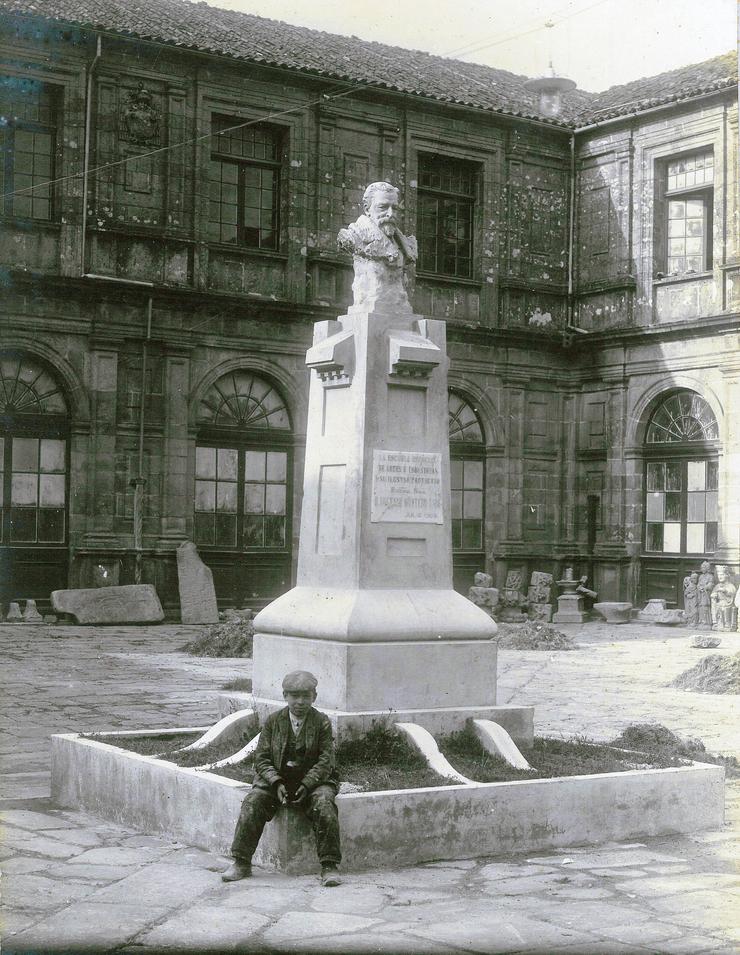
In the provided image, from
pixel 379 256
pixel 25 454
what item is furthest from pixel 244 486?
pixel 379 256

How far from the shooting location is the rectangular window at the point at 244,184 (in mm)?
21062

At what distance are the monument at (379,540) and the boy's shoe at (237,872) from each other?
1.37m

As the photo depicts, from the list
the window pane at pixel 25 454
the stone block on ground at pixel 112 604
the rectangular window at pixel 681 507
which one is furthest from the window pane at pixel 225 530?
the rectangular window at pixel 681 507

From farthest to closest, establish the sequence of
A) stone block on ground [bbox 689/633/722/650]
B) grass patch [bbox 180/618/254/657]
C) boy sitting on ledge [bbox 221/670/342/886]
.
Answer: stone block on ground [bbox 689/633/722/650] → grass patch [bbox 180/618/254/657] → boy sitting on ledge [bbox 221/670/342/886]

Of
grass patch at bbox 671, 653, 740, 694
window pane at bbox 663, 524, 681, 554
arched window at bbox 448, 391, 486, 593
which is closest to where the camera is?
grass patch at bbox 671, 653, 740, 694

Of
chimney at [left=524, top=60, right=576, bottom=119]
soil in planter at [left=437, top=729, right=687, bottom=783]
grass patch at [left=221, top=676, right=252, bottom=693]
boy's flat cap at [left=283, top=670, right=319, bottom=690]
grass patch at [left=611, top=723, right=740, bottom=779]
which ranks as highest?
chimney at [left=524, top=60, right=576, bottom=119]

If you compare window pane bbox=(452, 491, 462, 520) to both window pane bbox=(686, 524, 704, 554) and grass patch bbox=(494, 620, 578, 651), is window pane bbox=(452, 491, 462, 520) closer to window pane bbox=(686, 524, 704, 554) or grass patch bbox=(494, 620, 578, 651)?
window pane bbox=(686, 524, 704, 554)

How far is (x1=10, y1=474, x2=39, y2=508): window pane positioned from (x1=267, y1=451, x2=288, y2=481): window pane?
12.0ft

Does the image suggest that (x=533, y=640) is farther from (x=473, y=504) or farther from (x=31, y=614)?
(x=31, y=614)

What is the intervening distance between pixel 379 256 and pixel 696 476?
15240 millimetres

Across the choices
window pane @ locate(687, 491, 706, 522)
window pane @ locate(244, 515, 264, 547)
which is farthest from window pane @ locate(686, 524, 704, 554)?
window pane @ locate(244, 515, 264, 547)

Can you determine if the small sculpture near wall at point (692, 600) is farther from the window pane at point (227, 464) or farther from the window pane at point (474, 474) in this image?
the window pane at point (227, 464)

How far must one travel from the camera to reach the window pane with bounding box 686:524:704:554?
21797 millimetres

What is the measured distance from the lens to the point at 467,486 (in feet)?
76.0
